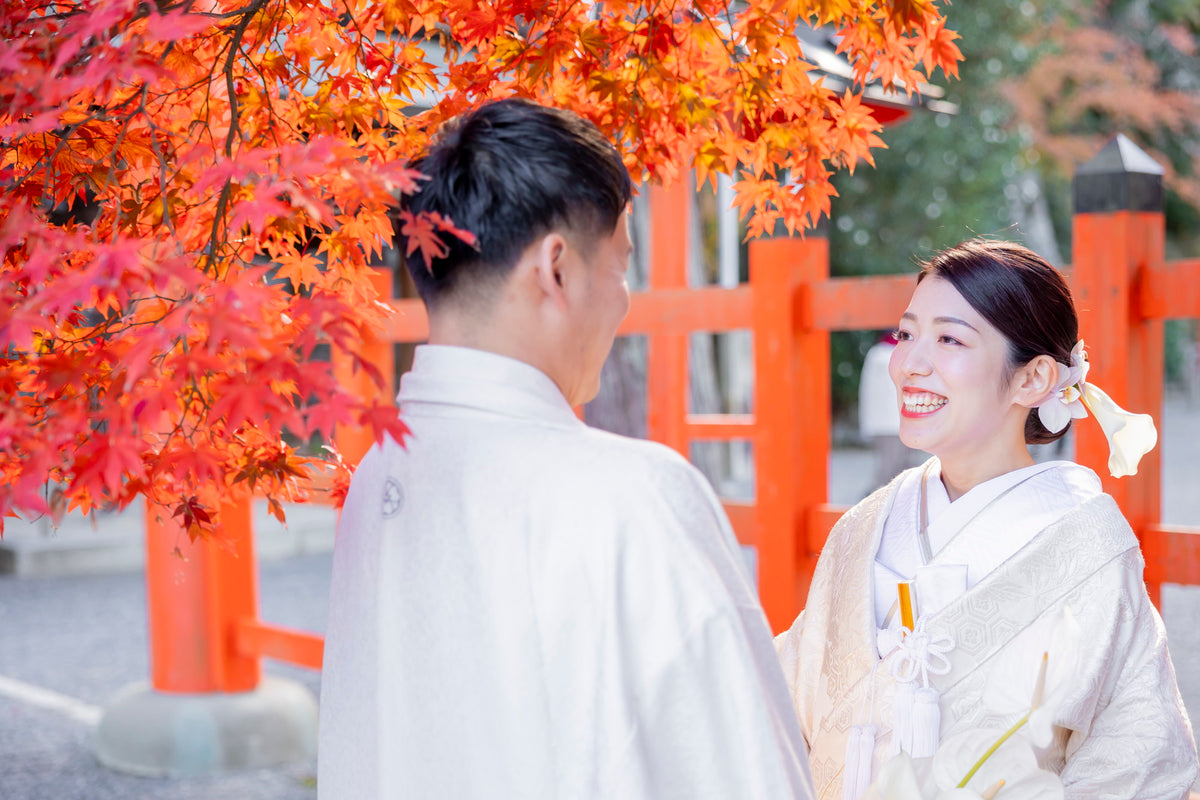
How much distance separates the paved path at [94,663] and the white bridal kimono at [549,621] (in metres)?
3.10

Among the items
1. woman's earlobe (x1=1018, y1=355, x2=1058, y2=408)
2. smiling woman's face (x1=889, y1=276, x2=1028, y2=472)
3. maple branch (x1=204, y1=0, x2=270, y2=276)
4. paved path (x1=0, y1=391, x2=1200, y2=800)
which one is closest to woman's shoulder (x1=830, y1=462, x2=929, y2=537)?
smiling woman's face (x1=889, y1=276, x2=1028, y2=472)

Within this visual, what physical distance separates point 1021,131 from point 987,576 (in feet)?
42.9

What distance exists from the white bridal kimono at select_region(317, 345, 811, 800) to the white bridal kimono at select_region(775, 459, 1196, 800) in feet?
2.05

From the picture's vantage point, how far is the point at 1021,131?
13773 millimetres

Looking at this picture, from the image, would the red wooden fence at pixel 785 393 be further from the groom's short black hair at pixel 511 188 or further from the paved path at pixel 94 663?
the groom's short black hair at pixel 511 188

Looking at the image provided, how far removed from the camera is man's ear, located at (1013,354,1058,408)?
1.95 m

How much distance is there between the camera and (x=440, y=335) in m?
1.30

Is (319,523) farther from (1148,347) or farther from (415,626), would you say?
(415,626)

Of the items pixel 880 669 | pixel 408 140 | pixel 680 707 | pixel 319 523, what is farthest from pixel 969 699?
pixel 319 523

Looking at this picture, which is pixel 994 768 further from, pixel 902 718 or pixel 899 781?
pixel 902 718

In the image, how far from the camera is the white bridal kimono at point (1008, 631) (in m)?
1.71

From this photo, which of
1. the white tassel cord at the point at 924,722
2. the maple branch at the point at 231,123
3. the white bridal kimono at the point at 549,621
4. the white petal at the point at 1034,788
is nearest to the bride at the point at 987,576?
the white tassel cord at the point at 924,722

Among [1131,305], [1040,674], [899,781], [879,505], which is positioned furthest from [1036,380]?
[1131,305]

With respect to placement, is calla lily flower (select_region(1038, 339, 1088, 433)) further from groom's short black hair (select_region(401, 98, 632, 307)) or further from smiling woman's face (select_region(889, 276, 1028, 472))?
groom's short black hair (select_region(401, 98, 632, 307))
